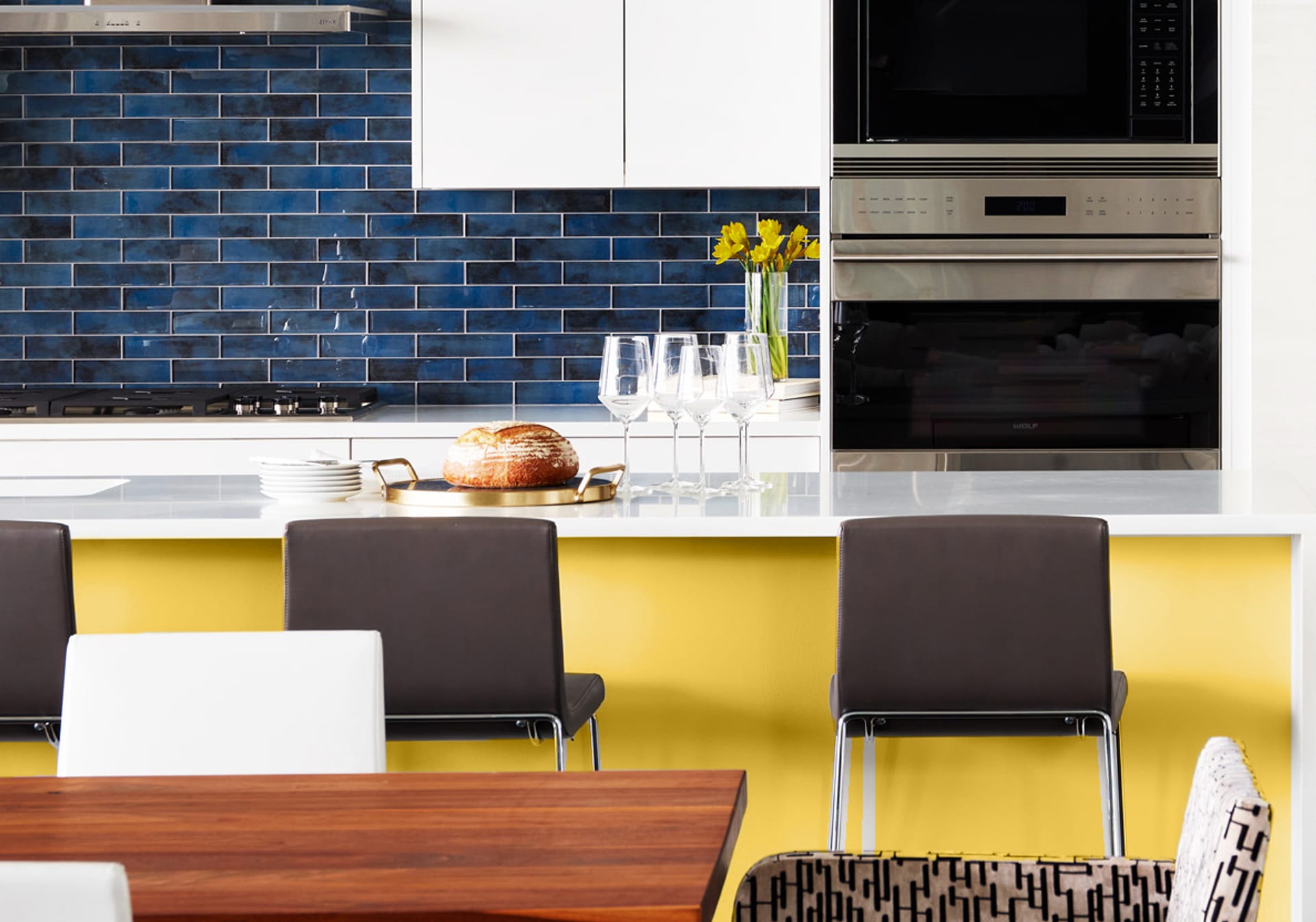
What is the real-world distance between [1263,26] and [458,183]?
2.09m

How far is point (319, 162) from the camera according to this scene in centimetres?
448

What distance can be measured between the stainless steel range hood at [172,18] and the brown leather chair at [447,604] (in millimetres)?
2327

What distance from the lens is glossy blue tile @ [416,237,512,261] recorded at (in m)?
4.54

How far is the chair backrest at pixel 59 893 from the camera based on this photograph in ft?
2.69

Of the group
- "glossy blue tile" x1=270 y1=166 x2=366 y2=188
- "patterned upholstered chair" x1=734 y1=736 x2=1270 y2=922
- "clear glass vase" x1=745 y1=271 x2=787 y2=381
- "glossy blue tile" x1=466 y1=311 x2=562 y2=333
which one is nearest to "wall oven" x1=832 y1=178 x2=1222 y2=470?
"clear glass vase" x1=745 y1=271 x2=787 y2=381

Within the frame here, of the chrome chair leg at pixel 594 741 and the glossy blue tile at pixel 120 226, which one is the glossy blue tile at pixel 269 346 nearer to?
the glossy blue tile at pixel 120 226

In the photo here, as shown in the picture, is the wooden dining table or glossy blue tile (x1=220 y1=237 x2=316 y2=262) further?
glossy blue tile (x1=220 y1=237 x2=316 y2=262)

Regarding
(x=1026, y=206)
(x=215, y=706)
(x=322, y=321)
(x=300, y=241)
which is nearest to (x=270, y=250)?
(x=300, y=241)

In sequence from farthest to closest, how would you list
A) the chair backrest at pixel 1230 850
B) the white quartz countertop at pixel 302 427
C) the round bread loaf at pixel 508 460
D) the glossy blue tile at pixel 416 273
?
the glossy blue tile at pixel 416 273
the white quartz countertop at pixel 302 427
the round bread loaf at pixel 508 460
the chair backrest at pixel 1230 850

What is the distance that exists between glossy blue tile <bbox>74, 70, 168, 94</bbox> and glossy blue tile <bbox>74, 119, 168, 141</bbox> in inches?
3.3

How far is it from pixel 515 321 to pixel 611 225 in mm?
410

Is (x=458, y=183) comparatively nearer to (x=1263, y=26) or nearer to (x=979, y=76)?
(x=979, y=76)

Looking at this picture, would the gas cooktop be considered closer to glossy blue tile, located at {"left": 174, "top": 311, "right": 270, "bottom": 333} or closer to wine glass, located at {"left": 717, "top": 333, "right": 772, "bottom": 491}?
glossy blue tile, located at {"left": 174, "top": 311, "right": 270, "bottom": 333}

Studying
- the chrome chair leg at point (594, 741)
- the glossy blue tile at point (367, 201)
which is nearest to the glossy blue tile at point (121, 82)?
the glossy blue tile at point (367, 201)
